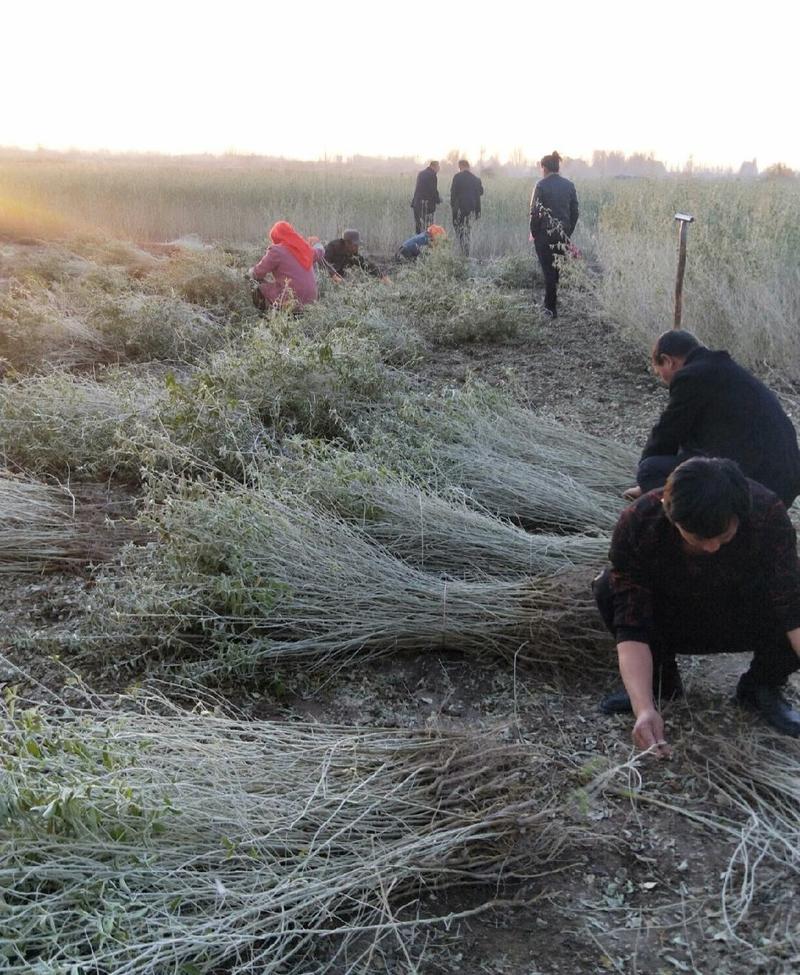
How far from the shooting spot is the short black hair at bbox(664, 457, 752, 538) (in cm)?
212

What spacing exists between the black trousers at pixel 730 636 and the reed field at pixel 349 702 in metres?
0.17

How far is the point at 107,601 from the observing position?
3096 mm

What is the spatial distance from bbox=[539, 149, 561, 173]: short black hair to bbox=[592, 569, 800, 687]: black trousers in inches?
244

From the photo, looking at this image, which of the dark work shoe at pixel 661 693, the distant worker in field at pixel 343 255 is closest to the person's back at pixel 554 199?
the distant worker in field at pixel 343 255

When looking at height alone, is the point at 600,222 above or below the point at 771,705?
above

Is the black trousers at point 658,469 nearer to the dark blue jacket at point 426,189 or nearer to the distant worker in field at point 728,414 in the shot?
the distant worker in field at point 728,414

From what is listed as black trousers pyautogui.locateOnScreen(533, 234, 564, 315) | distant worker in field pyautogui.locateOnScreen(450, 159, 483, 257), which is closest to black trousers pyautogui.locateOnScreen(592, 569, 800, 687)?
black trousers pyautogui.locateOnScreen(533, 234, 564, 315)

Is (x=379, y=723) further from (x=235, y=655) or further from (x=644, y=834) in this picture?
(x=644, y=834)

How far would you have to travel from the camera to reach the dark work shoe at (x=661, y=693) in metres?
2.62

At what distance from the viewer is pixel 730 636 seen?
2504 mm

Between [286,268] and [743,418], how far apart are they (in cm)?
477

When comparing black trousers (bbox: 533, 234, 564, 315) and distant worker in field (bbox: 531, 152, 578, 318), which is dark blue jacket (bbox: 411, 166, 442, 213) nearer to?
distant worker in field (bbox: 531, 152, 578, 318)

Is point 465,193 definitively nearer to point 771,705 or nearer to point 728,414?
point 728,414

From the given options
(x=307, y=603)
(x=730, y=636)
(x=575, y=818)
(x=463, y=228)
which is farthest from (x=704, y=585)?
(x=463, y=228)
